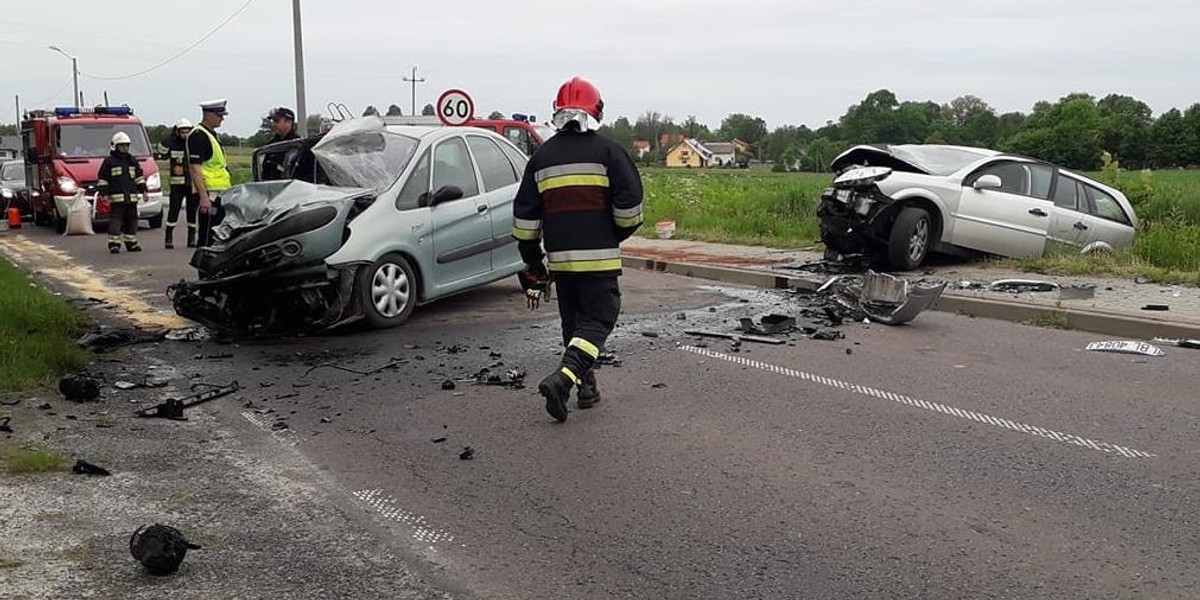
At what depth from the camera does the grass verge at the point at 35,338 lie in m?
6.57

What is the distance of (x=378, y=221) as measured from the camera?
335 inches

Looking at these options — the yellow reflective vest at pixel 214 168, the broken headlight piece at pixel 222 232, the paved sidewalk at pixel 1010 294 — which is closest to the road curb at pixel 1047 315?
the paved sidewalk at pixel 1010 294

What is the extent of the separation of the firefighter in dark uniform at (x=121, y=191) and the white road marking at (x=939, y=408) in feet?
36.6

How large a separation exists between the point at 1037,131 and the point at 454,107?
32371mm

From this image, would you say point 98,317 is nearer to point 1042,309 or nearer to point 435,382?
point 435,382

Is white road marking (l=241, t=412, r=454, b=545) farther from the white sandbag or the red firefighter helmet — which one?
the white sandbag

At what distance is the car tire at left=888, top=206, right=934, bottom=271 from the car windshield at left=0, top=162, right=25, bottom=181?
74.6ft

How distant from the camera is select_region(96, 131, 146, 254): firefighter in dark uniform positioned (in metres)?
15.6

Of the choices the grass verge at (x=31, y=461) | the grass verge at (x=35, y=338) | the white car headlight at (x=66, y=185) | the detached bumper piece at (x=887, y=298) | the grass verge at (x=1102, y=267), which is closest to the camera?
the grass verge at (x=31, y=461)

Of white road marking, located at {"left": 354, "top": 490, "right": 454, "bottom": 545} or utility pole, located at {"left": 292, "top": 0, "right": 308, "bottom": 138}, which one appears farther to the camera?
utility pole, located at {"left": 292, "top": 0, "right": 308, "bottom": 138}

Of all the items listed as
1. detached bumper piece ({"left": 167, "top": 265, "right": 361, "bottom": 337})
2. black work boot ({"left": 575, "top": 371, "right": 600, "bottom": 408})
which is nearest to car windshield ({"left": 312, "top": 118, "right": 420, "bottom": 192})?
detached bumper piece ({"left": 167, "top": 265, "right": 361, "bottom": 337})

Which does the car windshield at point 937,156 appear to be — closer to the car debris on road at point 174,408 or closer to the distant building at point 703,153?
the car debris on road at point 174,408

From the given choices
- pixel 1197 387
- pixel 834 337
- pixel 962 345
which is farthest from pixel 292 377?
pixel 1197 387

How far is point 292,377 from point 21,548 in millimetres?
3212
